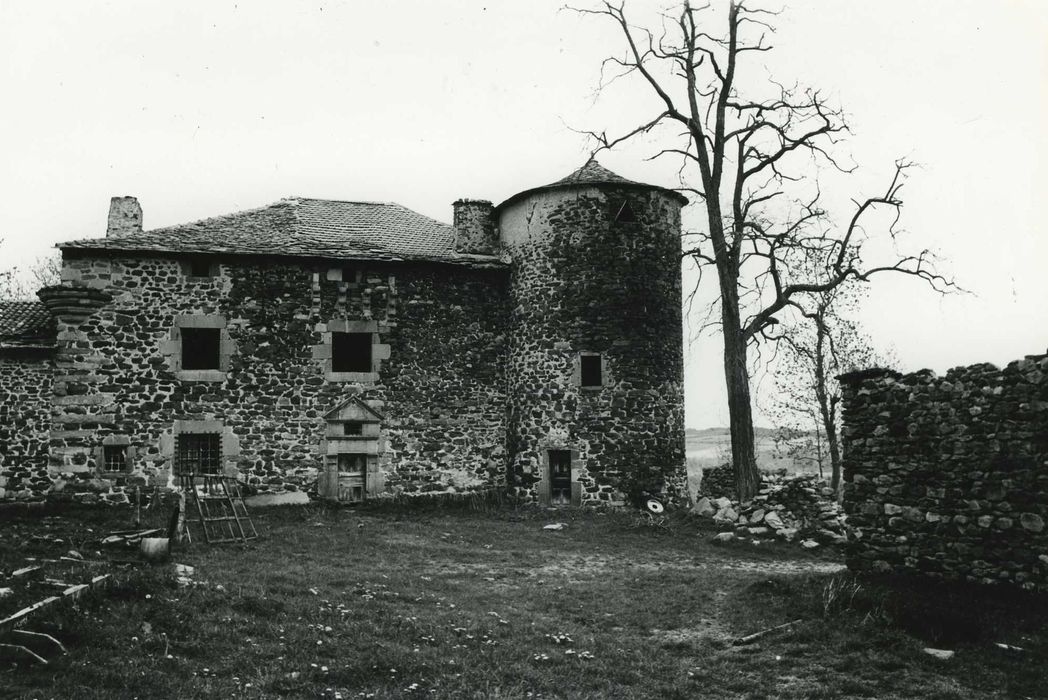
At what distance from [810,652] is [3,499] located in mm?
17025

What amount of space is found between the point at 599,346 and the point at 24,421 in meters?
12.9

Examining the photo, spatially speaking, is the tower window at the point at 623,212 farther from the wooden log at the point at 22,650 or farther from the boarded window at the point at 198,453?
the wooden log at the point at 22,650

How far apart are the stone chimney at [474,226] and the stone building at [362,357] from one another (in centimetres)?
18

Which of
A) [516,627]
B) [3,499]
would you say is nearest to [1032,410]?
[516,627]

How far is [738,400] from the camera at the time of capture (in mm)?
19188

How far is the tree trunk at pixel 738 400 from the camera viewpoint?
1877cm

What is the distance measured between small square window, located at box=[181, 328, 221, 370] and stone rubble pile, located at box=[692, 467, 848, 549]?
1131 centimetres

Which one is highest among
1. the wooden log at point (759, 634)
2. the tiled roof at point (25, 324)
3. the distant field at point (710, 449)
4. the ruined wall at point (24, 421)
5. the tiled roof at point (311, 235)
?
the tiled roof at point (311, 235)

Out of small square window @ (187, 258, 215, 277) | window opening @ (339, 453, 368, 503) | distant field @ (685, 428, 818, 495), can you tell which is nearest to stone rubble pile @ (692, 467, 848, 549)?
window opening @ (339, 453, 368, 503)

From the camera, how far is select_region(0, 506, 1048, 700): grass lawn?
7.03 metres

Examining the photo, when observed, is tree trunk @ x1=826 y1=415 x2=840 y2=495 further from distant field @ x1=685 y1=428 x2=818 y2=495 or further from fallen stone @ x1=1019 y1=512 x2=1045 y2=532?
distant field @ x1=685 y1=428 x2=818 y2=495

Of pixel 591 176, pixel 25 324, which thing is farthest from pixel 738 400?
pixel 25 324

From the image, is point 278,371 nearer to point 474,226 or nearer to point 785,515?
point 474,226

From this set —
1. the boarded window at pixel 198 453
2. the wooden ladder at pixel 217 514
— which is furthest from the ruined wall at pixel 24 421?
the wooden ladder at pixel 217 514
